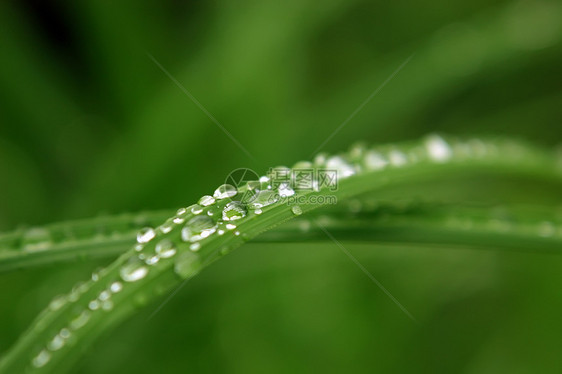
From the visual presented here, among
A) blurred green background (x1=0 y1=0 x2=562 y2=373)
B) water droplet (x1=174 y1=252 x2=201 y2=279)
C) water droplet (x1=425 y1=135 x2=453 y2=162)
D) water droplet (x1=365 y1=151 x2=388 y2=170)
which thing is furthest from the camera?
blurred green background (x1=0 y1=0 x2=562 y2=373)

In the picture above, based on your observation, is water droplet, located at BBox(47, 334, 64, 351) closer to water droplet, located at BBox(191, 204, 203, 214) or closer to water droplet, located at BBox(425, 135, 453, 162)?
water droplet, located at BBox(191, 204, 203, 214)

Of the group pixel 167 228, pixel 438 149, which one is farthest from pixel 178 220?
pixel 438 149

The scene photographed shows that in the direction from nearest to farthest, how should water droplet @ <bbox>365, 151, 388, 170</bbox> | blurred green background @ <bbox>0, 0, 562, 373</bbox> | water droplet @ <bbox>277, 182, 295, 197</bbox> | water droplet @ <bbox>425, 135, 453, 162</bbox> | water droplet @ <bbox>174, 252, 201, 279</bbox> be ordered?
water droplet @ <bbox>174, 252, 201, 279</bbox>
water droplet @ <bbox>277, 182, 295, 197</bbox>
water droplet @ <bbox>365, 151, 388, 170</bbox>
water droplet @ <bbox>425, 135, 453, 162</bbox>
blurred green background @ <bbox>0, 0, 562, 373</bbox>

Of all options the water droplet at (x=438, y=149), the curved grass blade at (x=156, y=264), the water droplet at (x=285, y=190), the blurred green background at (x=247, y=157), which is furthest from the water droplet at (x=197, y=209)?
the blurred green background at (x=247, y=157)

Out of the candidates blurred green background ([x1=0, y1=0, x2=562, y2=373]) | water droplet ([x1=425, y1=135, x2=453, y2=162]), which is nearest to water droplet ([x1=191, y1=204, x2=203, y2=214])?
water droplet ([x1=425, y1=135, x2=453, y2=162])

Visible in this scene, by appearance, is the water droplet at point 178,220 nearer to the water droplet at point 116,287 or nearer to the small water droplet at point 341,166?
Answer: the water droplet at point 116,287

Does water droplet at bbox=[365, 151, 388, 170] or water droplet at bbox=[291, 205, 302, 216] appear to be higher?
water droplet at bbox=[365, 151, 388, 170]
